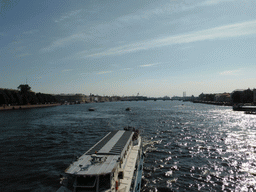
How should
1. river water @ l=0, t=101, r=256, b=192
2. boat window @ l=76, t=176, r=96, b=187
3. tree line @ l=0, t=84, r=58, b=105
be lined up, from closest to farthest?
1. boat window @ l=76, t=176, r=96, b=187
2. river water @ l=0, t=101, r=256, b=192
3. tree line @ l=0, t=84, r=58, b=105

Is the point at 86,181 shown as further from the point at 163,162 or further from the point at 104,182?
the point at 163,162

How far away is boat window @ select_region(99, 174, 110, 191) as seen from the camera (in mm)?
13078

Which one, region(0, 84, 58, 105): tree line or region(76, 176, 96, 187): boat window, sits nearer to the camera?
region(76, 176, 96, 187): boat window

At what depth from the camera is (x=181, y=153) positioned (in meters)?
33.0

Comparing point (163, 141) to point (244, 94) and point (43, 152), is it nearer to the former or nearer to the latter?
point (43, 152)

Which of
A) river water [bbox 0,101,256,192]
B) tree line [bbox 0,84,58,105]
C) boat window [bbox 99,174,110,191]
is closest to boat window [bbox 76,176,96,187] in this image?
boat window [bbox 99,174,110,191]

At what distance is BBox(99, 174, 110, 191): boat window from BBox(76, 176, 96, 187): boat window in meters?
0.57

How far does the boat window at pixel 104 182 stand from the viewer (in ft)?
42.9

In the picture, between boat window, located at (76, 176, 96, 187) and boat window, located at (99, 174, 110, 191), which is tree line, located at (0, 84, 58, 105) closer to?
boat window, located at (76, 176, 96, 187)

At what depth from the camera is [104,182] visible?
1327cm

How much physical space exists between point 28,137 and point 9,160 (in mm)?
16635

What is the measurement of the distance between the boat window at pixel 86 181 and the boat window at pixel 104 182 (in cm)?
57

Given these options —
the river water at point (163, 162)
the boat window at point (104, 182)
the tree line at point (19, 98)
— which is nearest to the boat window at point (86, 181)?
the boat window at point (104, 182)

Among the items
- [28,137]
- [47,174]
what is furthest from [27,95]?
[47,174]
